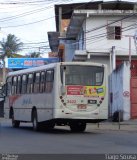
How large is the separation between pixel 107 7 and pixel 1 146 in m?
36.1

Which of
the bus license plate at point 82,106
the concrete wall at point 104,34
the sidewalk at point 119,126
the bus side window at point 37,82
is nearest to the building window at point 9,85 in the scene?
the bus side window at point 37,82

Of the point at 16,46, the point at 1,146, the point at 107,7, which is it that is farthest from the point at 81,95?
the point at 16,46

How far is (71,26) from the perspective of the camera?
1727 inches

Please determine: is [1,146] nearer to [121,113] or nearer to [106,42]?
[121,113]

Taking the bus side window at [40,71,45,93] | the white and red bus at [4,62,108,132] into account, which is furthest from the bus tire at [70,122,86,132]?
the bus side window at [40,71,45,93]

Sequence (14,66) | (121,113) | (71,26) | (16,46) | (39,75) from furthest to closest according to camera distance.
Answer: (16,46)
(14,66)
(71,26)
(121,113)
(39,75)

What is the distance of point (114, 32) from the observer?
4047 cm

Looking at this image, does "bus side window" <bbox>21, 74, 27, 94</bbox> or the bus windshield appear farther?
"bus side window" <bbox>21, 74, 27, 94</bbox>

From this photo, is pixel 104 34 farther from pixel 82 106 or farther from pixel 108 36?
pixel 82 106

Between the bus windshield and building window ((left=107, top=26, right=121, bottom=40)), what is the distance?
709 inches

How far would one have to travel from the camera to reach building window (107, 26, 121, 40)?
40406mm

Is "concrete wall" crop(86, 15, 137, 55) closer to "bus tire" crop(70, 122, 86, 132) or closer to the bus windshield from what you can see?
"bus tire" crop(70, 122, 86, 132)

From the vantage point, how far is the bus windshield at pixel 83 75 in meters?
22.2

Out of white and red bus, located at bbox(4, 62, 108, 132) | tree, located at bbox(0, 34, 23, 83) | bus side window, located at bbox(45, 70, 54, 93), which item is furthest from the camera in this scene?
tree, located at bbox(0, 34, 23, 83)
